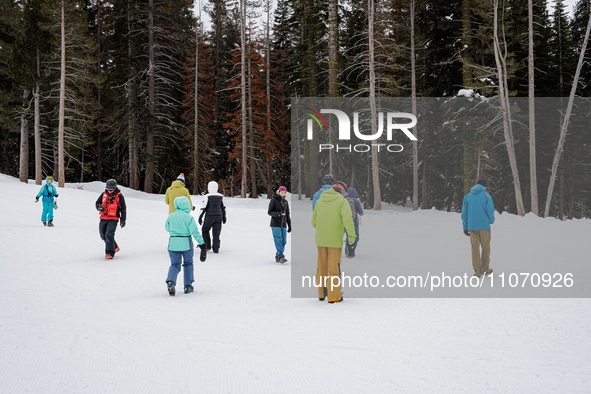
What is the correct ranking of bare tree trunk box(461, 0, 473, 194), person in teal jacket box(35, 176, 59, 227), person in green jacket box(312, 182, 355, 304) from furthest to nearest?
bare tree trunk box(461, 0, 473, 194)
person in teal jacket box(35, 176, 59, 227)
person in green jacket box(312, 182, 355, 304)

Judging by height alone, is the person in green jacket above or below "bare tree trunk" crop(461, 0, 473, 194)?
below

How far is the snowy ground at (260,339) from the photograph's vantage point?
3.73 m

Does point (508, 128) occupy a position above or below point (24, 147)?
above

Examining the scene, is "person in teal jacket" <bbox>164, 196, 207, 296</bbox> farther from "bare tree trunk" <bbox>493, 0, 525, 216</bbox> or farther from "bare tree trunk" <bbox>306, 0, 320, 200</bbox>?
"bare tree trunk" <bbox>493, 0, 525, 216</bbox>

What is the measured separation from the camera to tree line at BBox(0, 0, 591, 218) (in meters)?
23.5

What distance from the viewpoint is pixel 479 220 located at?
27.7ft

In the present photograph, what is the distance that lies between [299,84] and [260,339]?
25.0 m

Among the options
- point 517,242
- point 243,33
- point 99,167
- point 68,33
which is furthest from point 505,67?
point 99,167

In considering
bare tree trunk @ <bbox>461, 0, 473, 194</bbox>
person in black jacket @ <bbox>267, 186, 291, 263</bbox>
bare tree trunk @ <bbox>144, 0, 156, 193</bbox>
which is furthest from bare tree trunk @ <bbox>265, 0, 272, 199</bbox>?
person in black jacket @ <bbox>267, 186, 291, 263</bbox>

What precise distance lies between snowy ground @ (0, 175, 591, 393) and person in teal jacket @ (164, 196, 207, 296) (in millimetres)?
299

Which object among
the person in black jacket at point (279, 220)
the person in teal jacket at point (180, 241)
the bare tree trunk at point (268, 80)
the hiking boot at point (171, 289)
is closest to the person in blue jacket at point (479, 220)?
the person in black jacket at point (279, 220)

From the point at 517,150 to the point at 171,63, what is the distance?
25.6 m

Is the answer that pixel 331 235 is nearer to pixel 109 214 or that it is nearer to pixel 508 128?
pixel 109 214

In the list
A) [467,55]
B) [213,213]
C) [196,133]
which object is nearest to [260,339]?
[213,213]
